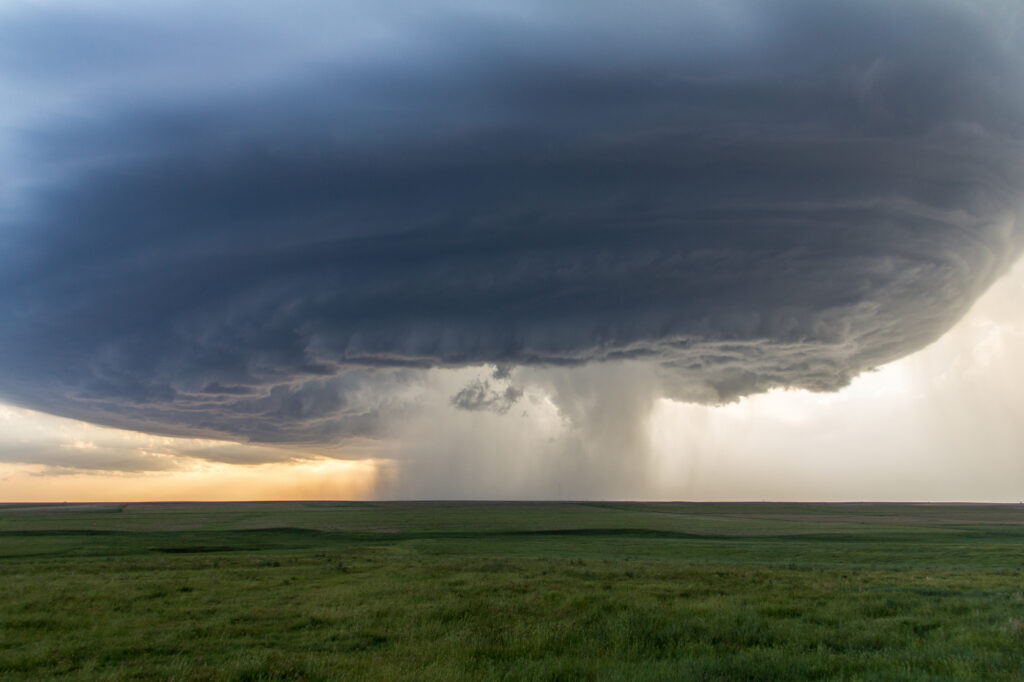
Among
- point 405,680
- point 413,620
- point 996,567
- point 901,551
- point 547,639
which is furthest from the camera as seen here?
point 901,551

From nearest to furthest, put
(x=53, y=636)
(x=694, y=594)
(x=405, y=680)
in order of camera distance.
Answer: (x=405, y=680)
(x=53, y=636)
(x=694, y=594)

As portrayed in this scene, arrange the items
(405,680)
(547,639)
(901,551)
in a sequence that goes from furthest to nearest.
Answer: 1. (901,551)
2. (547,639)
3. (405,680)

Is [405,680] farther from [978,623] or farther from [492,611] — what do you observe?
[978,623]

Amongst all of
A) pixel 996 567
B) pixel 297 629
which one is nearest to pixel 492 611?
pixel 297 629

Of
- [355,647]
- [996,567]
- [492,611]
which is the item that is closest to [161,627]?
[355,647]

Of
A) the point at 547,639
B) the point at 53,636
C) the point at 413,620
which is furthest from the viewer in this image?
the point at 413,620

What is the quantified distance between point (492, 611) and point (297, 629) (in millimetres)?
6413

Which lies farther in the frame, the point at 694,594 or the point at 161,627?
the point at 694,594

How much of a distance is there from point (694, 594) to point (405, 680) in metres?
15.6

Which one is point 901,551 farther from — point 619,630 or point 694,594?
point 619,630

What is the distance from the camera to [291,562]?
41.4m

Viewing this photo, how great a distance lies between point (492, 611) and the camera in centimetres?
2239

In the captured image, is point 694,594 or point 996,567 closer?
point 694,594

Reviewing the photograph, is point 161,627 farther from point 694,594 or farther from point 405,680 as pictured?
point 694,594
